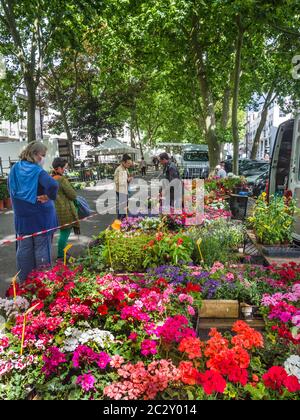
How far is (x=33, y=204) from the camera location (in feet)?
15.6

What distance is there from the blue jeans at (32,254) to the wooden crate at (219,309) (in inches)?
84.1

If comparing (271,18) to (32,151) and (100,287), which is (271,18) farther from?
(100,287)

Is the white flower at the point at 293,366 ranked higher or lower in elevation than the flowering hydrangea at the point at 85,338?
higher

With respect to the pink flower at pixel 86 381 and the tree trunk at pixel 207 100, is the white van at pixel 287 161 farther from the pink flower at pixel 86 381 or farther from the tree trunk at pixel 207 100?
the tree trunk at pixel 207 100

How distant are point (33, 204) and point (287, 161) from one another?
646 centimetres

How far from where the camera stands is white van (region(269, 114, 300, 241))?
7246mm

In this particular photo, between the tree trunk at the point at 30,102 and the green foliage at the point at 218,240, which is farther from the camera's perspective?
the tree trunk at the point at 30,102

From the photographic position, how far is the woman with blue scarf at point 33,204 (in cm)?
457

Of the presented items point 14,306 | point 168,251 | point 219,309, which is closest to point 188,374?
point 219,309

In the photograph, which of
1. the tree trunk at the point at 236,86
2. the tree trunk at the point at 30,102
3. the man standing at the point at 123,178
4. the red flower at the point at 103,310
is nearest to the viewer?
the red flower at the point at 103,310

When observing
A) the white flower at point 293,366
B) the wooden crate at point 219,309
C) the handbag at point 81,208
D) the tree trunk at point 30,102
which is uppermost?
the tree trunk at point 30,102

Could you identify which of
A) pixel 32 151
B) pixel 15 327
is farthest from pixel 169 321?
pixel 32 151

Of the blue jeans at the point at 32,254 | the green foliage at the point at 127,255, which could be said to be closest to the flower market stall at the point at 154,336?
the green foliage at the point at 127,255

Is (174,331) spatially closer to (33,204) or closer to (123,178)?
(33,204)
